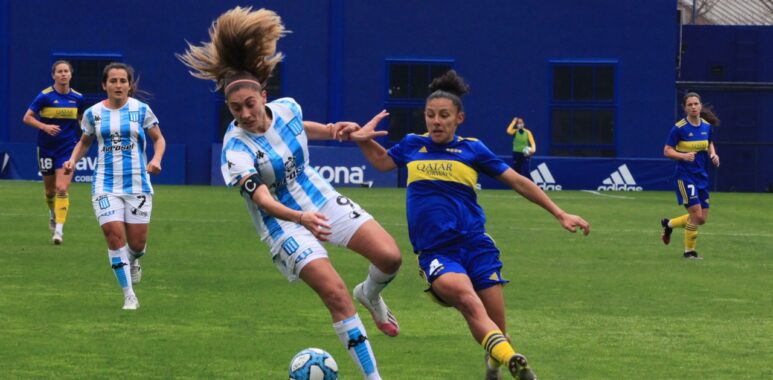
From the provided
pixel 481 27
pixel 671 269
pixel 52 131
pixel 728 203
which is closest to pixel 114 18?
pixel 481 27

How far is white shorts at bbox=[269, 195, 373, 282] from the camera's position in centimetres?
757

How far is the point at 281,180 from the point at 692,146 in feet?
35.6

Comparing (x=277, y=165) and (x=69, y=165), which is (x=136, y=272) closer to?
(x=69, y=165)

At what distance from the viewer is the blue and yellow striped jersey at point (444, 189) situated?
809 cm

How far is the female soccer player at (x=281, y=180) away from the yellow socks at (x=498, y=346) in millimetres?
665

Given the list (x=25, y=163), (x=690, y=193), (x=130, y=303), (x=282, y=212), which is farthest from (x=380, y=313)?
(x=25, y=163)

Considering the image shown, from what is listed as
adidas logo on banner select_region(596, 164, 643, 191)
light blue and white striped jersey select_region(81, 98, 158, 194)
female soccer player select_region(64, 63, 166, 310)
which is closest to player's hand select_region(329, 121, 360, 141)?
female soccer player select_region(64, 63, 166, 310)

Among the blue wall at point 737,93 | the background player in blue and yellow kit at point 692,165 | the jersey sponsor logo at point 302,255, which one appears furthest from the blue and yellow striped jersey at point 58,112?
the blue wall at point 737,93

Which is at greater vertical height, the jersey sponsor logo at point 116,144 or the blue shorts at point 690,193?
the jersey sponsor logo at point 116,144

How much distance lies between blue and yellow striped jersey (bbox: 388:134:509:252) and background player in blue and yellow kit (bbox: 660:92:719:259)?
30.7ft

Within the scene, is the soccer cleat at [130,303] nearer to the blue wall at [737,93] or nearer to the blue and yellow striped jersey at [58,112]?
the blue and yellow striped jersey at [58,112]

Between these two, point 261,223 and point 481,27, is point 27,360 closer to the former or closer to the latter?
point 261,223

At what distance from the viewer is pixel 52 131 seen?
55.6 ft

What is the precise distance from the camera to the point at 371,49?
36.5 m
